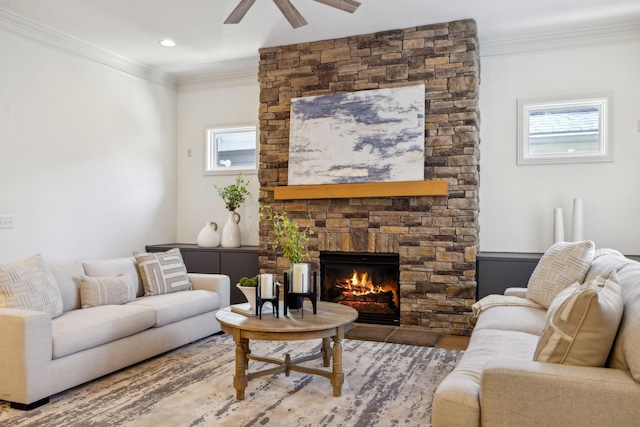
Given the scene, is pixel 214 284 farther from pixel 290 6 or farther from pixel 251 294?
pixel 290 6

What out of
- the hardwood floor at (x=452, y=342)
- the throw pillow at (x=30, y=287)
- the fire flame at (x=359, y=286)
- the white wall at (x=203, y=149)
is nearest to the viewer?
the throw pillow at (x=30, y=287)

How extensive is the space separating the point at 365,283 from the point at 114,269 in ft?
7.86

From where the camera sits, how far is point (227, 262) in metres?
5.69

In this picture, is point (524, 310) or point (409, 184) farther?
point (409, 184)

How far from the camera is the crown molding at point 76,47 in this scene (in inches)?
174

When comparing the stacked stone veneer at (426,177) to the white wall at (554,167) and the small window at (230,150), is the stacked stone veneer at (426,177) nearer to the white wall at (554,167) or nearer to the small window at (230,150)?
the white wall at (554,167)

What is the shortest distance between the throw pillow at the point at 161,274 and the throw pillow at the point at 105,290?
314mm

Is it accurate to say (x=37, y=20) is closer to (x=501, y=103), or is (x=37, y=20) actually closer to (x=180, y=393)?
(x=180, y=393)

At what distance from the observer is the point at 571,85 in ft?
16.0

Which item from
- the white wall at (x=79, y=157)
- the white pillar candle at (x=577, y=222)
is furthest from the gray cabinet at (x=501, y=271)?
the white wall at (x=79, y=157)

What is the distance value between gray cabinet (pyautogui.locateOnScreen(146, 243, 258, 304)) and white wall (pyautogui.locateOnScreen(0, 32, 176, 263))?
2.33 ft

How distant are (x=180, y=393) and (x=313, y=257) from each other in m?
2.37

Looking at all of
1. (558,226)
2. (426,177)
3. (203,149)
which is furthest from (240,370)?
(203,149)

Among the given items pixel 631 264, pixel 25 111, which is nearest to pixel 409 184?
pixel 631 264
